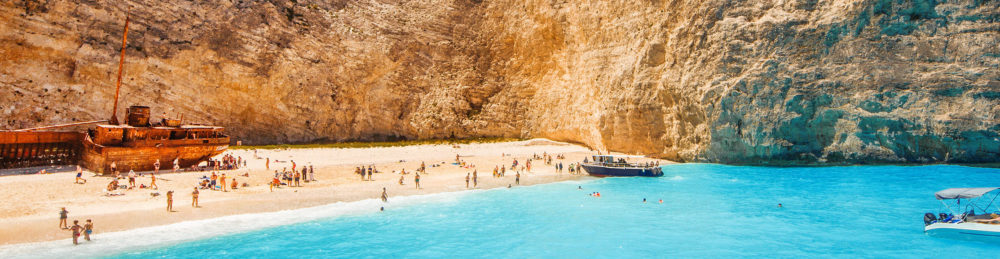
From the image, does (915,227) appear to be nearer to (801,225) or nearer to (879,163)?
(801,225)

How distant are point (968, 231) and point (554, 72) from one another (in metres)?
37.2

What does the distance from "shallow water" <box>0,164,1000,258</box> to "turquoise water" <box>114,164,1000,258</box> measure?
0.04 metres

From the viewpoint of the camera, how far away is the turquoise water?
50.1 ft

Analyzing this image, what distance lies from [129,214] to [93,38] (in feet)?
88.3

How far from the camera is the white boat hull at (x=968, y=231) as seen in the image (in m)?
15.7

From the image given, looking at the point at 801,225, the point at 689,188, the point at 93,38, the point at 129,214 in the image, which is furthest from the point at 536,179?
the point at 93,38

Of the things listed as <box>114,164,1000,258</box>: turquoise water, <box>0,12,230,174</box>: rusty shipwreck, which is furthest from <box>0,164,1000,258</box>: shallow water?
<box>0,12,230,174</box>: rusty shipwreck

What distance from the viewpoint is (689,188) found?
2648 centimetres

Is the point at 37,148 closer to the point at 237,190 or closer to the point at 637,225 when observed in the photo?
the point at 237,190

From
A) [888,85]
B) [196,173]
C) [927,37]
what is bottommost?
[196,173]

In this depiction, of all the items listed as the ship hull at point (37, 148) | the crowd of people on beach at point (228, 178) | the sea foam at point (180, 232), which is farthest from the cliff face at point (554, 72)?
the sea foam at point (180, 232)

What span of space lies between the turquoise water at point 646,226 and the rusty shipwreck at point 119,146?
13718mm

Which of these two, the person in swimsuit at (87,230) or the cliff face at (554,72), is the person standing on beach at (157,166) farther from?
the cliff face at (554,72)

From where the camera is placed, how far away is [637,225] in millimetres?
18766
